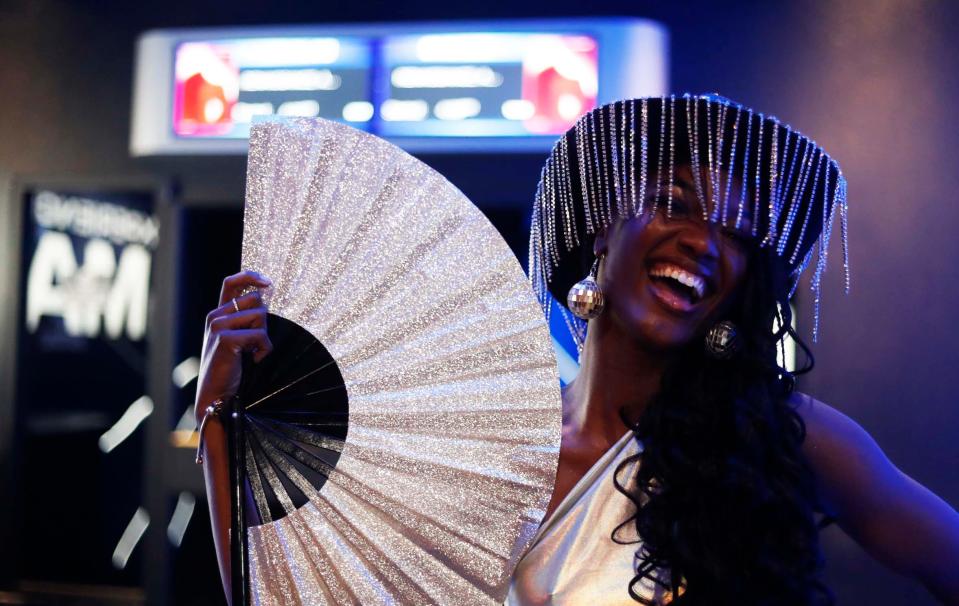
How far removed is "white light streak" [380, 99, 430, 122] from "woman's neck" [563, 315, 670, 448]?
2.23 meters

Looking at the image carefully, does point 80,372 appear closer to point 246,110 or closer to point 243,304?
point 246,110

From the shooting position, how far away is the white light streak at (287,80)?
3531 millimetres

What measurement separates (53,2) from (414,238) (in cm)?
378

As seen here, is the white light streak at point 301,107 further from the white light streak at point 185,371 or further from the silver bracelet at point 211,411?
the silver bracelet at point 211,411

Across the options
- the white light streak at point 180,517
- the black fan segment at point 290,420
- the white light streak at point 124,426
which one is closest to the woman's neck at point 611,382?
the black fan segment at point 290,420

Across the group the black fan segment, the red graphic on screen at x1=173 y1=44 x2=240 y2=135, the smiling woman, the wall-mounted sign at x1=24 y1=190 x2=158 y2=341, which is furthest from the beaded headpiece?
the wall-mounted sign at x1=24 y1=190 x2=158 y2=341

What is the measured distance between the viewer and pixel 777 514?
3.84 feet

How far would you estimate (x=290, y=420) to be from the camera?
38.9 inches

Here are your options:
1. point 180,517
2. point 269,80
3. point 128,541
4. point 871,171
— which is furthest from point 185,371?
point 871,171

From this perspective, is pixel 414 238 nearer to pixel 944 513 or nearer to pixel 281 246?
pixel 281 246

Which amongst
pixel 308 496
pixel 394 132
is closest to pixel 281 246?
pixel 308 496

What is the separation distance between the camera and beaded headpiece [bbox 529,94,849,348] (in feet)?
3.88

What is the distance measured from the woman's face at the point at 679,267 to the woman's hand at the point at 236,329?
1.51 ft

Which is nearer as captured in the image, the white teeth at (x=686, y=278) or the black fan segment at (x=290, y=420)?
the black fan segment at (x=290, y=420)
